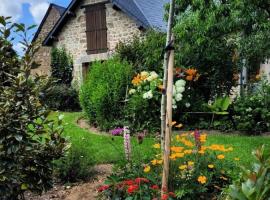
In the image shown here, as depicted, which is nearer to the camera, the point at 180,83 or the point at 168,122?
the point at 168,122

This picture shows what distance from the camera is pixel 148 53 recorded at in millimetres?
12398

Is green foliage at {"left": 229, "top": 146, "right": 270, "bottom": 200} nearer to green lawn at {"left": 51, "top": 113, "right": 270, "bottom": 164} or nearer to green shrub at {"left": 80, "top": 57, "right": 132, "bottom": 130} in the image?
green lawn at {"left": 51, "top": 113, "right": 270, "bottom": 164}

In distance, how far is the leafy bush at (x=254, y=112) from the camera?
29.7ft

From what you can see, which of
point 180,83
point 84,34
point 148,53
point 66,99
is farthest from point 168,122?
point 84,34

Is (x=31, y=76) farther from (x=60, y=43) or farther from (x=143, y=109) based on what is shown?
(x=60, y=43)

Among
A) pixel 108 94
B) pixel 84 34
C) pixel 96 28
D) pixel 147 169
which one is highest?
pixel 96 28

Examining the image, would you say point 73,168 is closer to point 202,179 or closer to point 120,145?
point 202,179

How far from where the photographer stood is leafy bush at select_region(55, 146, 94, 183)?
5.49 metres

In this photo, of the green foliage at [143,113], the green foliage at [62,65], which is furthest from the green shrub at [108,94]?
the green foliage at [62,65]

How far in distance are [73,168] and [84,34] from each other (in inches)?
558

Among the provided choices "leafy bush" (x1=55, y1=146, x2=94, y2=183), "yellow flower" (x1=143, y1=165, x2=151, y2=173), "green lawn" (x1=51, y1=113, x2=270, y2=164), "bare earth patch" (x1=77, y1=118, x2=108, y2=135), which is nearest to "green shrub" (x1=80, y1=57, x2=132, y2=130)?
"bare earth patch" (x1=77, y1=118, x2=108, y2=135)

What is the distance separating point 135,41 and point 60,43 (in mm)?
5801

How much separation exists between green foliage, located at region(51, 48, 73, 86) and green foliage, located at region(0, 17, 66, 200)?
15.1 meters

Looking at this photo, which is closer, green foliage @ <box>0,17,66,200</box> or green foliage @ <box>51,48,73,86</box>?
green foliage @ <box>0,17,66,200</box>
